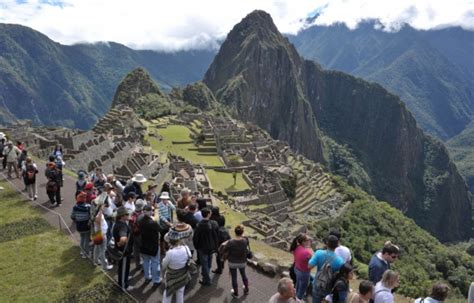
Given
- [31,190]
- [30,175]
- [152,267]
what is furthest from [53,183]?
[152,267]

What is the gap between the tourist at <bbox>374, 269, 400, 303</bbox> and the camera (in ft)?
24.7

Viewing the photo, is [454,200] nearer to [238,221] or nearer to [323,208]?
[323,208]

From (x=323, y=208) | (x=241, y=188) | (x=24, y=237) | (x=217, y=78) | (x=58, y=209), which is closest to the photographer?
(x=24, y=237)

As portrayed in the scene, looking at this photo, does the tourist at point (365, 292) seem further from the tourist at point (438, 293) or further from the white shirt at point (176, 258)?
the white shirt at point (176, 258)

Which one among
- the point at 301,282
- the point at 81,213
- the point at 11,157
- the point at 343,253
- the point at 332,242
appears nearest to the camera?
the point at 332,242

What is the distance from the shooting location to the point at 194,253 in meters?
13.0

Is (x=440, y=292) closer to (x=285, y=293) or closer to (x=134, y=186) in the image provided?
(x=285, y=293)

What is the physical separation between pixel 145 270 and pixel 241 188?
3614cm

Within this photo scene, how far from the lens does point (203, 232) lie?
1056 cm

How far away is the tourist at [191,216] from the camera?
11.2 metres

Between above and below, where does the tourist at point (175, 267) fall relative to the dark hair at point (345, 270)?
below

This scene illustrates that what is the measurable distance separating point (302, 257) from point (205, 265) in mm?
2802

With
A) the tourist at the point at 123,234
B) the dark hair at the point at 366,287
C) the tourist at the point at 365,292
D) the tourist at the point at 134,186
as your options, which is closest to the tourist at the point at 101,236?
the tourist at the point at 123,234

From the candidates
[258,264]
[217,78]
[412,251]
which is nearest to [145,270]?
[258,264]
